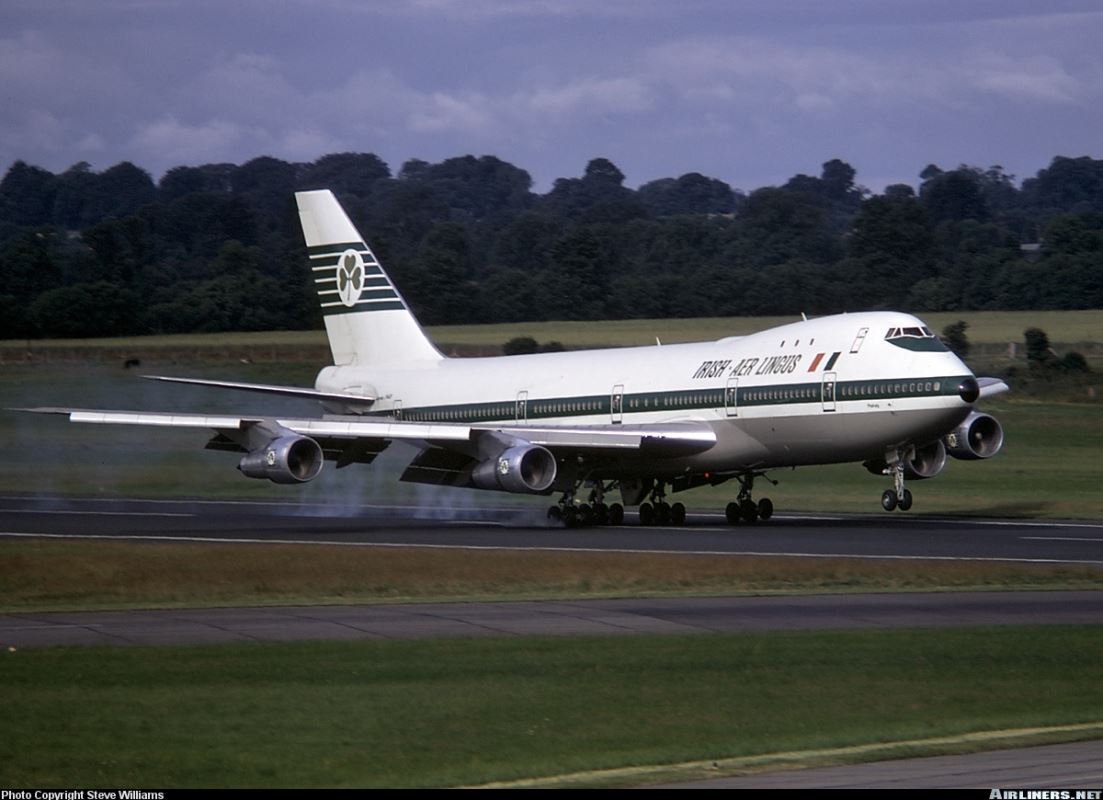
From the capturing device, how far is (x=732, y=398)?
47375 mm

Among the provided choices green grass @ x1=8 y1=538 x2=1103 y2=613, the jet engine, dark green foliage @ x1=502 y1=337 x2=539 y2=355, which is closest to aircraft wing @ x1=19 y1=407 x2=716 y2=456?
the jet engine

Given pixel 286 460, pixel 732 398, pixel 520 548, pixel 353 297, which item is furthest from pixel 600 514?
pixel 353 297

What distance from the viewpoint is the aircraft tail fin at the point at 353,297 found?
57938mm

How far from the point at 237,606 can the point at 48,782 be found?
12855mm

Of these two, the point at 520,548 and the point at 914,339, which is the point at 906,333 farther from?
the point at 520,548

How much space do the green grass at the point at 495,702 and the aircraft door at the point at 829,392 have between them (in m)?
19.3

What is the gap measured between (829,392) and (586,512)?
324 inches

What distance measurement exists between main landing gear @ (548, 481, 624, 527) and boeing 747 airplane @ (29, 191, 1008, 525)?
6 cm

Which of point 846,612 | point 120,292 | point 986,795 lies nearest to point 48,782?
point 986,795

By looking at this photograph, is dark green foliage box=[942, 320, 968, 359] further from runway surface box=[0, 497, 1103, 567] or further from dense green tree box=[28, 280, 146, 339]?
dense green tree box=[28, 280, 146, 339]

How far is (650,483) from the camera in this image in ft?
168

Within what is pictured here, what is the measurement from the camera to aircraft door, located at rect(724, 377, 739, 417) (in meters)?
47.2

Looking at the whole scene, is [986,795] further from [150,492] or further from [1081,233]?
[1081,233]

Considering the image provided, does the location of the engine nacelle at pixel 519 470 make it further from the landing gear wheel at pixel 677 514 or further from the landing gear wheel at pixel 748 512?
the landing gear wheel at pixel 748 512
